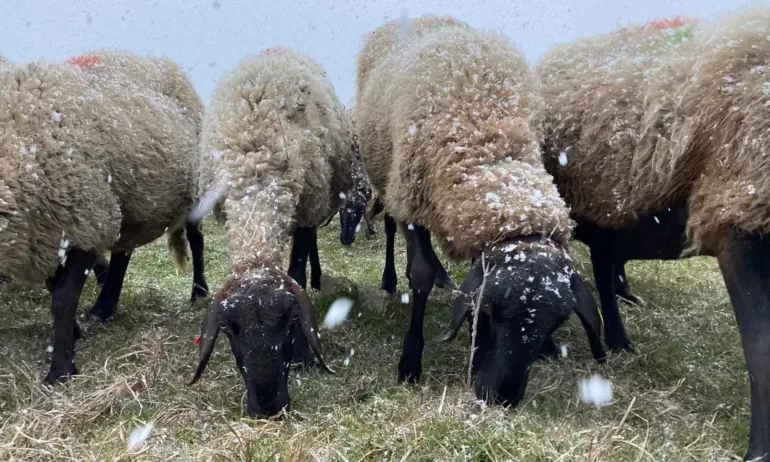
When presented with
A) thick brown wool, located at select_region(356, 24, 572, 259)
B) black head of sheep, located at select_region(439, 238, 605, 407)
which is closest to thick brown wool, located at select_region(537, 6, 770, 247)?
thick brown wool, located at select_region(356, 24, 572, 259)

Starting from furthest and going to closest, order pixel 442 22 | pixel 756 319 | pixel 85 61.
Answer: pixel 442 22 → pixel 85 61 → pixel 756 319

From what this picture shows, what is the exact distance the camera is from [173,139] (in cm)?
455

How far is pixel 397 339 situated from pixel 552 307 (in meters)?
1.60

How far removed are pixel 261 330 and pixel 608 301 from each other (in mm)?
2268

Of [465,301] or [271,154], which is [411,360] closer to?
[465,301]

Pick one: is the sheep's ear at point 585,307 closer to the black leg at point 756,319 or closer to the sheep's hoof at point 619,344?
the black leg at point 756,319

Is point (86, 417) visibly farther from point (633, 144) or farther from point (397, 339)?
point (633, 144)

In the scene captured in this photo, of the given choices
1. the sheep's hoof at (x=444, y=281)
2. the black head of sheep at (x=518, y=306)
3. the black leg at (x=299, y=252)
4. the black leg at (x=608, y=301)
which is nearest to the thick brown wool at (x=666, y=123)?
the black leg at (x=608, y=301)

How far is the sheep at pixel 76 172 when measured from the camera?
3.42m

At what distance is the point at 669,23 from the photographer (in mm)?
4000

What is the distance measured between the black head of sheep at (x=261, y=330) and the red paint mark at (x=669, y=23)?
2.59 metres

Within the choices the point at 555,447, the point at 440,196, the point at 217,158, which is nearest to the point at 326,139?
the point at 217,158

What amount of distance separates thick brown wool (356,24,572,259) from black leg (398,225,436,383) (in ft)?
0.60

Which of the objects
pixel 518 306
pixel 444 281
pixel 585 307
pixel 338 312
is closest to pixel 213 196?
pixel 338 312
